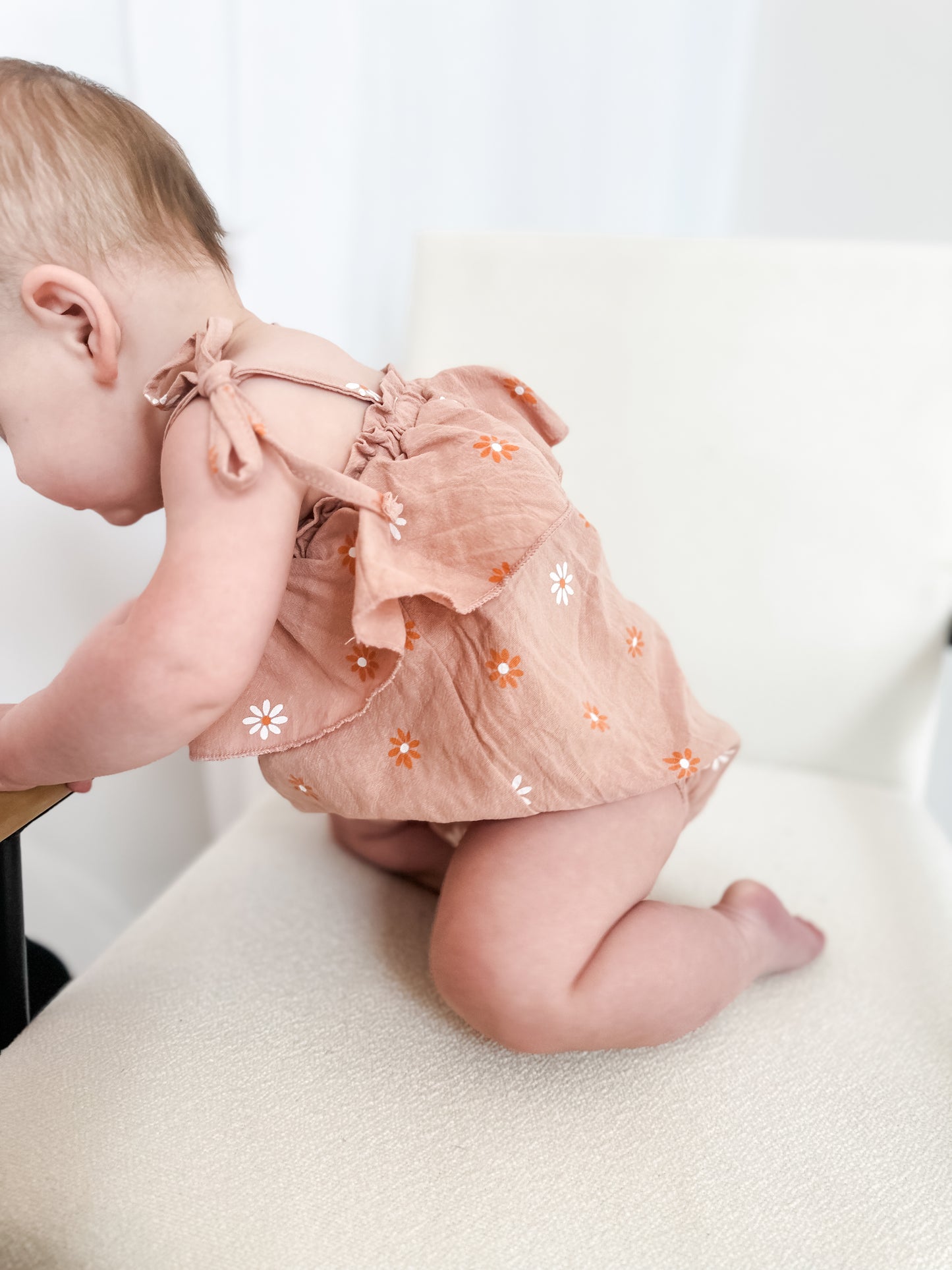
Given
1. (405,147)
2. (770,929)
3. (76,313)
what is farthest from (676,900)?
(405,147)

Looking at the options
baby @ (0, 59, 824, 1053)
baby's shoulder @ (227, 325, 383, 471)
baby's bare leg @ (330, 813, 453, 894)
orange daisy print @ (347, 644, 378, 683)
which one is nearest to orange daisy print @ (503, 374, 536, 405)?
baby @ (0, 59, 824, 1053)

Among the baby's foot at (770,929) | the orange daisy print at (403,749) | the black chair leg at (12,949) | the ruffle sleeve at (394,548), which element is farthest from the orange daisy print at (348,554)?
the baby's foot at (770,929)

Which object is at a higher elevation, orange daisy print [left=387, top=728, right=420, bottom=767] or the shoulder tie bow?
the shoulder tie bow

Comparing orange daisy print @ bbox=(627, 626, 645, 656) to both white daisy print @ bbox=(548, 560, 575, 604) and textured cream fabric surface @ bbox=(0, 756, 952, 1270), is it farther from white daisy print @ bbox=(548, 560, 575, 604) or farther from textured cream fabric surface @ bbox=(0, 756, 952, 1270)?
textured cream fabric surface @ bbox=(0, 756, 952, 1270)

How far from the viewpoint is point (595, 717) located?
607 mm

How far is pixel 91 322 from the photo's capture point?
503 millimetres

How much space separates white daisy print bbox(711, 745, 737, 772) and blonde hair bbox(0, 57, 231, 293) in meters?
0.49

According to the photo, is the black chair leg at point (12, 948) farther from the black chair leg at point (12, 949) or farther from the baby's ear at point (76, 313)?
the baby's ear at point (76, 313)

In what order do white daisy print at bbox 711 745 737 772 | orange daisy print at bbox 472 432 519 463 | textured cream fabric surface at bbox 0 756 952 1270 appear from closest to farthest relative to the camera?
1. textured cream fabric surface at bbox 0 756 952 1270
2. orange daisy print at bbox 472 432 519 463
3. white daisy print at bbox 711 745 737 772

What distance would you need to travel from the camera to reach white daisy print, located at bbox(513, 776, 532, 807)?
0.59m

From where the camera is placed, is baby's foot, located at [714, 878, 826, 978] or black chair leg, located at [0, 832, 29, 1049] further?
baby's foot, located at [714, 878, 826, 978]

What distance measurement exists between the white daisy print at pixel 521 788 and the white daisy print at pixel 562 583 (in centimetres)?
11

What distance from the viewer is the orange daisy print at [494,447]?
57 centimetres

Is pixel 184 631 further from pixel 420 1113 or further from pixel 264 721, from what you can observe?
pixel 420 1113
